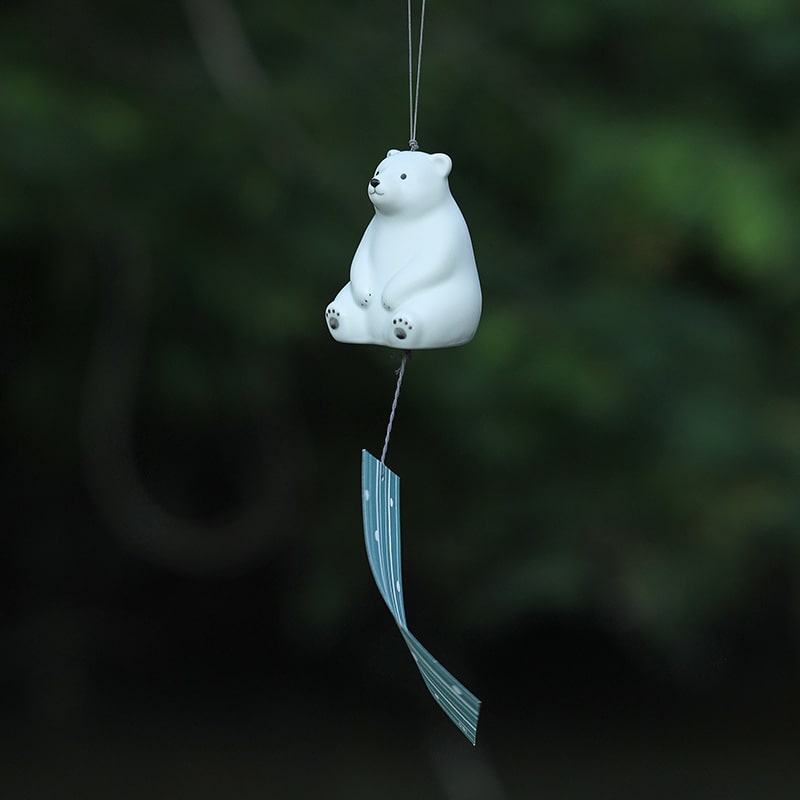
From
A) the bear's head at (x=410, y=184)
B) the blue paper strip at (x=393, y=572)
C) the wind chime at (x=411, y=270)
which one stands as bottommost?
the blue paper strip at (x=393, y=572)

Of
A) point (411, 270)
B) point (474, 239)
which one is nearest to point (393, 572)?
point (411, 270)

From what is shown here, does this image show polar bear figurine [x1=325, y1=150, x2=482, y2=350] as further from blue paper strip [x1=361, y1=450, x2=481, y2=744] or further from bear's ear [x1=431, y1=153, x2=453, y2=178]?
blue paper strip [x1=361, y1=450, x2=481, y2=744]

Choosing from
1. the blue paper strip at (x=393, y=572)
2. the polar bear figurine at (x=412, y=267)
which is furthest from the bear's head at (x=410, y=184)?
the blue paper strip at (x=393, y=572)

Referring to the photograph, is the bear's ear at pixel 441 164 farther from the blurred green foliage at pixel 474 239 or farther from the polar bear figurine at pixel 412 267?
the blurred green foliage at pixel 474 239

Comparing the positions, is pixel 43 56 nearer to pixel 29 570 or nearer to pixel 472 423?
pixel 472 423

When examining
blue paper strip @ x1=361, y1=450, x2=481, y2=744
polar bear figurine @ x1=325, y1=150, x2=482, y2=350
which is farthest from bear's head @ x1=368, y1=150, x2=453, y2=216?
blue paper strip @ x1=361, y1=450, x2=481, y2=744

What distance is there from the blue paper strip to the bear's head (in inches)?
7.9

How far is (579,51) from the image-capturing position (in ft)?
8.75

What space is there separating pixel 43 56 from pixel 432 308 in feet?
5.47

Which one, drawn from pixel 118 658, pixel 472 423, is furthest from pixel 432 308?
pixel 118 658

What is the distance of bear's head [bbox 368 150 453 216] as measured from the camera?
3.05 feet

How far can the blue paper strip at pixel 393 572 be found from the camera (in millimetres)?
708

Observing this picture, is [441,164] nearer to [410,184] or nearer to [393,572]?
[410,184]

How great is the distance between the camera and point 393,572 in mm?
799
